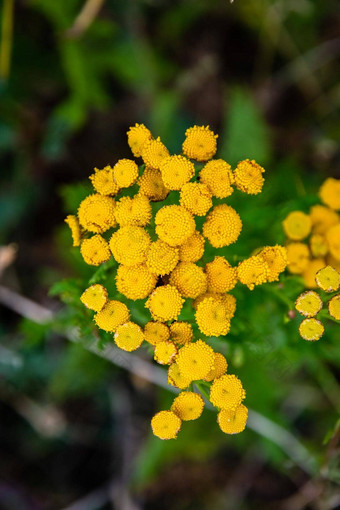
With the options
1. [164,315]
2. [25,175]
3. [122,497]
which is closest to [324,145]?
[25,175]

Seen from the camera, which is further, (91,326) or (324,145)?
(324,145)

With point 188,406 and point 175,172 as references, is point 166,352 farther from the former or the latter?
point 175,172

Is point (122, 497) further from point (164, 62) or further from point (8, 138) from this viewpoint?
point (164, 62)

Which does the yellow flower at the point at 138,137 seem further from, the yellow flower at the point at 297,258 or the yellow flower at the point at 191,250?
the yellow flower at the point at 297,258

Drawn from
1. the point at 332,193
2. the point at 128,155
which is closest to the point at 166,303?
the point at 332,193

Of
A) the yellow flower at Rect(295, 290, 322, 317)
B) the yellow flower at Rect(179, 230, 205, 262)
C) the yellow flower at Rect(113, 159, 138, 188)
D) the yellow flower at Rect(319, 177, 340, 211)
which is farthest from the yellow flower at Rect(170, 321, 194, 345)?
the yellow flower at Rect(319, 177, 340, 211)

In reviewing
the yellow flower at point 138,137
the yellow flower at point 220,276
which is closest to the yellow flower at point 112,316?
the yellow flower at point 220,276
